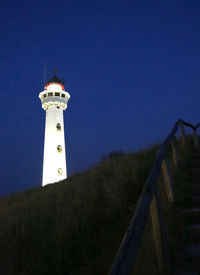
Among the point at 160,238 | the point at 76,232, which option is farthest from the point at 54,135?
the point at 160,238

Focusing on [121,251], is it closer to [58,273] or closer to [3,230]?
[58,273]

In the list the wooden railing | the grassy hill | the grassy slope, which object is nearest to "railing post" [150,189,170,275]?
the wooden railing

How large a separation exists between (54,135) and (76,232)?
22848 millimetres

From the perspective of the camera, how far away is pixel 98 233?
14.0 ft

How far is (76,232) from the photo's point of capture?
4.34 m

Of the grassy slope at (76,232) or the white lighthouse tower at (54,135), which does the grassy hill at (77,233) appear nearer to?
the grassy slope at (76,232)

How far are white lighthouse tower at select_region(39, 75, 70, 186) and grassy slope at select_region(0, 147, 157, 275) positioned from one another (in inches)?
760

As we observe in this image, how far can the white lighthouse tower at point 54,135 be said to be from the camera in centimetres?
2530

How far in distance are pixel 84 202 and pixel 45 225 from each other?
3.23 feet

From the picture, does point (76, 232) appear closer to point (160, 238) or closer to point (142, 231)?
point (160, 238)

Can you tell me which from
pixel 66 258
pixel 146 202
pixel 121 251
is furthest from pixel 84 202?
pixel 121 251

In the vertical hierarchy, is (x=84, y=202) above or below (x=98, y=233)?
above

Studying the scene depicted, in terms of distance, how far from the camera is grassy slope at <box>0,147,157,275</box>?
12.4 feet

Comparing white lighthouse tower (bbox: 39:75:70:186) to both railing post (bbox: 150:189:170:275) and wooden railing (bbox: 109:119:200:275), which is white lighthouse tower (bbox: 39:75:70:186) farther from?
A: railing post (bbox: 150:189:170:275)
